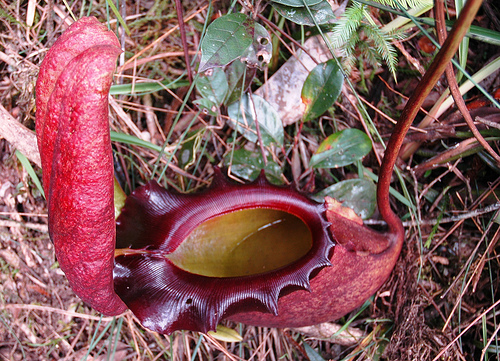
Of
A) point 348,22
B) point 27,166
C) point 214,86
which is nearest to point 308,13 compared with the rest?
point 348,22

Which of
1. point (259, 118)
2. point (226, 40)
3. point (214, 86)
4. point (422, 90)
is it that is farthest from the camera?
point (259, 118)

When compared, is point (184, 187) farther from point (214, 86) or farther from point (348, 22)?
point (348, 22)

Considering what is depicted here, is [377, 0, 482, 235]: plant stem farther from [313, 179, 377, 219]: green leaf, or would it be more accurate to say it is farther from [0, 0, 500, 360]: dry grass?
[0, 0, 500, 360]: dry grass

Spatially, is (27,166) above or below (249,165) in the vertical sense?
above

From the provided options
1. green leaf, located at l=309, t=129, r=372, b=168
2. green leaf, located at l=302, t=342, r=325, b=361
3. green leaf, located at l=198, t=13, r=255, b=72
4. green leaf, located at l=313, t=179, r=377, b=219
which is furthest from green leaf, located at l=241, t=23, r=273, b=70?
green leaf, located at l=302, t=342, r=325, b=361

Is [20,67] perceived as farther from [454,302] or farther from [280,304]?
[454,302]
